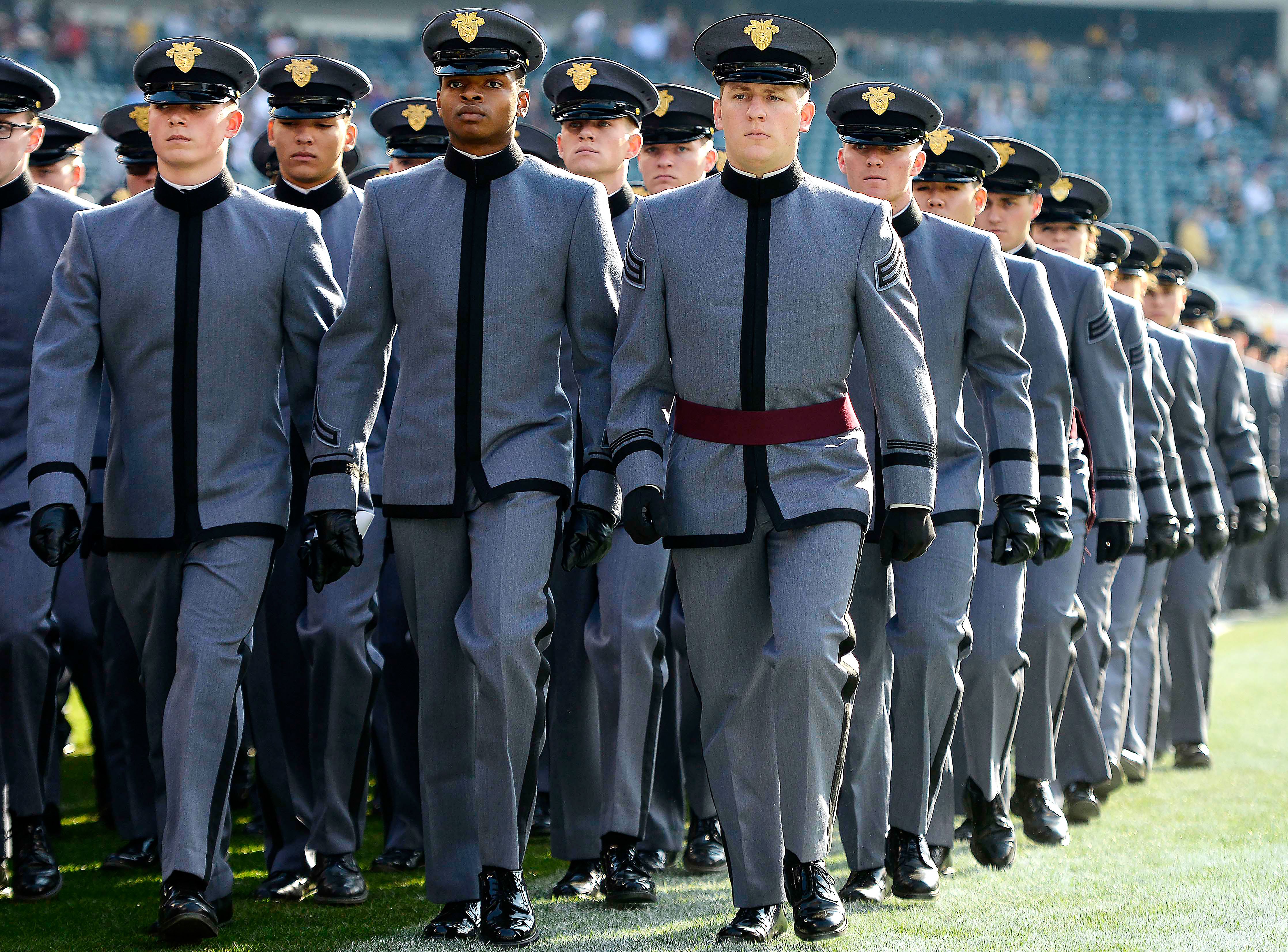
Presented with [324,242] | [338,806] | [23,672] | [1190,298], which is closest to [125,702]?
[23,672]

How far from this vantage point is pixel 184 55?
15.4ft

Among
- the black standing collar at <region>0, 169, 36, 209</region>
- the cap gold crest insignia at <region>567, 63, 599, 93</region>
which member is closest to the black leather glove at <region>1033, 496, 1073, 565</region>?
the cap gold crest insignia at <region>567, 63, 599, 93</region>

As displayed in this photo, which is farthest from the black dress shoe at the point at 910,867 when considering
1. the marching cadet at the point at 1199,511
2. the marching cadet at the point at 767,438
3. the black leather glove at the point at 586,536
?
the marching cadet at the point at 1199,511

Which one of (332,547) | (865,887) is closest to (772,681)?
(865,887)

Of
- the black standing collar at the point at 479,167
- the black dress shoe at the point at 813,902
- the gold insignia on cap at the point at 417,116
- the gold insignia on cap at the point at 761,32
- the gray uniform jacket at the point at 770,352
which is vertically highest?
the gold insignia on cap at the point at 417,116

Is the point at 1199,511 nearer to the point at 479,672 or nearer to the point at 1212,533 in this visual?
the point at 1212,533

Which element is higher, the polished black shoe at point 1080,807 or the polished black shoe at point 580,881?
the polished black shoe at point 580,881

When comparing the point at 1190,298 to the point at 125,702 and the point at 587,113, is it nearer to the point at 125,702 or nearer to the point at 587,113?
the point at 587,113

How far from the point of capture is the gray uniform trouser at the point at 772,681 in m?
4.18

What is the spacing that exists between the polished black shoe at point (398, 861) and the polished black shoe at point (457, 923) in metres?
0.96

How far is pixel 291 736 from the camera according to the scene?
5.27 metres

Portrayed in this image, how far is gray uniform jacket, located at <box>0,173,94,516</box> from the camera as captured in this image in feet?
16.8

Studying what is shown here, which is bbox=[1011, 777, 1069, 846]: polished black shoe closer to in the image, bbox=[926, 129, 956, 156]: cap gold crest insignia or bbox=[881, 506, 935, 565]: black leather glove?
bbox=[881, 506, 935, 565]: black leather glove

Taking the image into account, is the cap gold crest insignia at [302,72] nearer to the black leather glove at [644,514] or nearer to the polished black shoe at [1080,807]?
the black leather glove at [644,514]
